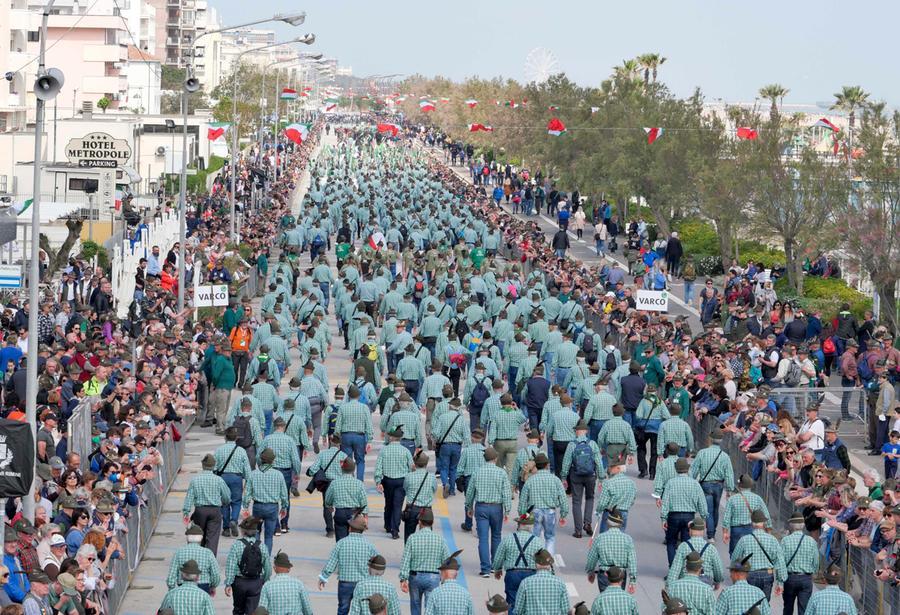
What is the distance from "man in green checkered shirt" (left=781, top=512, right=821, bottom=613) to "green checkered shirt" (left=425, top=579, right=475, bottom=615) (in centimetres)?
372

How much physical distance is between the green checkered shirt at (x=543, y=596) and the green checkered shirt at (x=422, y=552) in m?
1.34

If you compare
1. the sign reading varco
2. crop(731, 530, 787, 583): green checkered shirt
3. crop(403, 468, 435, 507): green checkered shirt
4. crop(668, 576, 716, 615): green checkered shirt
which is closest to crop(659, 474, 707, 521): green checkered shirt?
crop(731, 530, 787, 583): green checkered shirt

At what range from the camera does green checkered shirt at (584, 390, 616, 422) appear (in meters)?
23.3

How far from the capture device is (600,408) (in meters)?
23.4

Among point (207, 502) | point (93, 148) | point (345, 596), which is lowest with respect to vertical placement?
point (345, 596)

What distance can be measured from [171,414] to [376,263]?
17931 mm

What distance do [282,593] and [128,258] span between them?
2627 centimetres

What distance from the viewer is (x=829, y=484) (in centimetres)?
1859

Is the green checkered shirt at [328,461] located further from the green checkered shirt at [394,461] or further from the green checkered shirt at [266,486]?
the green checkered shirt at [266,486]

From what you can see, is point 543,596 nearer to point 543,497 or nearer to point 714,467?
point 543,497

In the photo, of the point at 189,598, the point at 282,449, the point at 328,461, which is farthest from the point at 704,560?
the point at 282,449

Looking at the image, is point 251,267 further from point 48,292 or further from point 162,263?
point 48,292

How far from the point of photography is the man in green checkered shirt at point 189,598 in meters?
14.1

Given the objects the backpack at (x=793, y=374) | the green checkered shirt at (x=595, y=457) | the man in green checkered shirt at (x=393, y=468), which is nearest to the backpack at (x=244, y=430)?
the man in green checkered shirt at (x=393, y=468)
